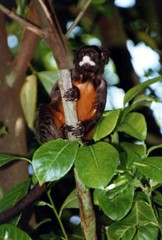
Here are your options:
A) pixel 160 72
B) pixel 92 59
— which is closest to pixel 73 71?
pixel 92 59

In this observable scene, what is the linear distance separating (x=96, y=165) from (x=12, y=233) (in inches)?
8.6

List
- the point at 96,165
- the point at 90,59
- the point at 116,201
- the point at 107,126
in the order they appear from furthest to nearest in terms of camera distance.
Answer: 1. the point at 90,59
2. the point at 107,126
3. the point at 116,201
4. the point at 96,165

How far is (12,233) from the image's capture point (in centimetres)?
99

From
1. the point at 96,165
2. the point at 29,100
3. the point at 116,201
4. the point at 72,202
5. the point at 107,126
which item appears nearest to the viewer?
the point at 96,165

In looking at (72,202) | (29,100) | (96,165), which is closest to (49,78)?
(29,100)

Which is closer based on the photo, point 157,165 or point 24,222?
point 157,165

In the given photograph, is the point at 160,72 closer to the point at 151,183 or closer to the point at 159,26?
the point at 159,26

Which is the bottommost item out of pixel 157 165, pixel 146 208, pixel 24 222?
pixel 24 222

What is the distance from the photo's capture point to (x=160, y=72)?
1895mm

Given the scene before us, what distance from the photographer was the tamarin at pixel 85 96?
4.61 ft

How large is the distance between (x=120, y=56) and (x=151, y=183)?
2.97 ft

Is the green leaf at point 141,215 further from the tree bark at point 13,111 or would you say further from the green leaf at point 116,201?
the tree bark at point 13,111

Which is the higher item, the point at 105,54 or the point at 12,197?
the point at 105,54

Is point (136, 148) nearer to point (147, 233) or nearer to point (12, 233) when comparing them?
point (147, 233)
